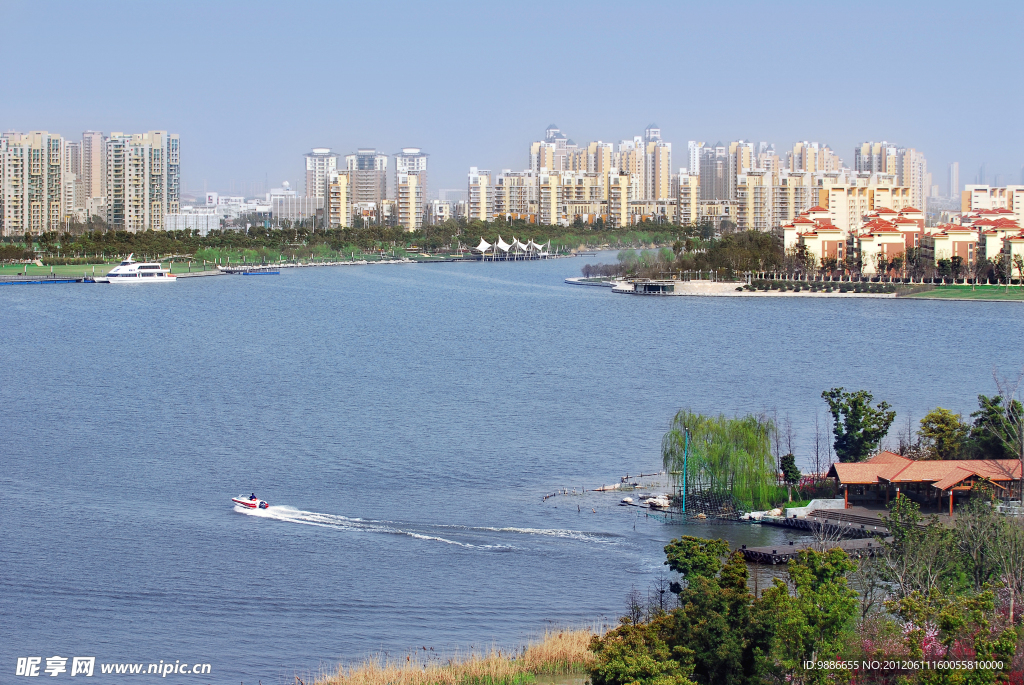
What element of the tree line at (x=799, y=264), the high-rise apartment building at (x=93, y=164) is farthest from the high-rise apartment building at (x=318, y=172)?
the tree line at (x=799, y=264)

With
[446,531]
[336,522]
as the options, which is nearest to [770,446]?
[446,531]

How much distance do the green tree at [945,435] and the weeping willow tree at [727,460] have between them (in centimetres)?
110

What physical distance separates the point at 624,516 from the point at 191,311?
17645 mm

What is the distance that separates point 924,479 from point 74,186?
54.0m

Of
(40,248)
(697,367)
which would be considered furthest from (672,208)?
(697,367)

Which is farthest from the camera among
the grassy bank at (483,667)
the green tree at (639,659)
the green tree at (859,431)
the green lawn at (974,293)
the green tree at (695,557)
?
the green lawn at (974,293)

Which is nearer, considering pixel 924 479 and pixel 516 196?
pixel 924 479

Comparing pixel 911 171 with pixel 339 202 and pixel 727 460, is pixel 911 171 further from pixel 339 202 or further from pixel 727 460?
pixel 727 460

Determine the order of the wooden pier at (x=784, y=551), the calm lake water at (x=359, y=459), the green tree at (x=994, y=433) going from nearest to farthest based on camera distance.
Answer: the calm lake water at (x=359, y=459), the wooden pier at (x=784, y=551), the green tree at (x=994, y=433)

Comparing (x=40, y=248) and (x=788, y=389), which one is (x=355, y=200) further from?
(x=788, y=389)

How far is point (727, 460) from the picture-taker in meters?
8.53

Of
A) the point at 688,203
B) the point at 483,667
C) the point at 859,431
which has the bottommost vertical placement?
the point at 483,667

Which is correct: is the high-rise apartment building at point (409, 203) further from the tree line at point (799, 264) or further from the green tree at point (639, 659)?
the green tree at point (639, 659)

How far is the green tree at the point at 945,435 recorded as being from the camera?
866 cm
